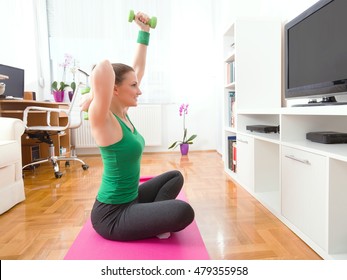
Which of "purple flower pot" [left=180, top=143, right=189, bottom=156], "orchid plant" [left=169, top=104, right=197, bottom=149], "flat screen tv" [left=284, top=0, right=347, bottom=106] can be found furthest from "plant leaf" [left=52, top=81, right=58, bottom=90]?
"flat screen tv" [left=284, top=0, right=347, bottom=106]

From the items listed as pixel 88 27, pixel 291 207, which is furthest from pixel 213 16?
pixel 291 207

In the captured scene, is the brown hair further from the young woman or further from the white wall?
the white wall

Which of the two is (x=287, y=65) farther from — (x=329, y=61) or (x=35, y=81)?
(x=35, y=81)

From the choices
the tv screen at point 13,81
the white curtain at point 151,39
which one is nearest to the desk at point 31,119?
the tv screen at point 13,81

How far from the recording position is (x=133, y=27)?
4.31 metres

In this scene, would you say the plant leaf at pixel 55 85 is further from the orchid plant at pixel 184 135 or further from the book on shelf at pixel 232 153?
the book on shelf at pixel 232 153

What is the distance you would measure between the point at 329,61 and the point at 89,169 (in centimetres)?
266

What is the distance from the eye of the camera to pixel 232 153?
2.84 m

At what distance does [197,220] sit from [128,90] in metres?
0.97

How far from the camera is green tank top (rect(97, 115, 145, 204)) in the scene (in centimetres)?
111

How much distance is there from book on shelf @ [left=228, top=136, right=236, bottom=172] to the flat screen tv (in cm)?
87

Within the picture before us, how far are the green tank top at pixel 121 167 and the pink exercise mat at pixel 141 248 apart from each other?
162mm

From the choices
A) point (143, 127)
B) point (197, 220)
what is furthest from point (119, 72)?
point (143, 127)

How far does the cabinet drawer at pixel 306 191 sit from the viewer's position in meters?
1.30
